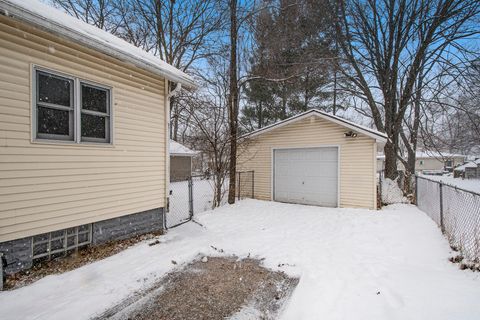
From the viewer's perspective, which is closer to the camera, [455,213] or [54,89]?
[54,89]

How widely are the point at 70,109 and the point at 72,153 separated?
2.58 ft

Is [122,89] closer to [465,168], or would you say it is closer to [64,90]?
[64,90]

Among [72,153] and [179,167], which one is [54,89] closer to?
[72,153]

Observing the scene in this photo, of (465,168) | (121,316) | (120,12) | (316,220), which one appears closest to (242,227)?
(316,220)

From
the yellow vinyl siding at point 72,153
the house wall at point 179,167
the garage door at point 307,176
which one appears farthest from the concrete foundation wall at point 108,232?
the house wall at point 179,167

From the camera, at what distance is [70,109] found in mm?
4324

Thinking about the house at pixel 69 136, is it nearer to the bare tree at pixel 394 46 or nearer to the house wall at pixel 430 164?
the bare tree at pixel 394 46

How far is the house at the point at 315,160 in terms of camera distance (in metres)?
8.91

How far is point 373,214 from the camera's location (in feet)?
26.8

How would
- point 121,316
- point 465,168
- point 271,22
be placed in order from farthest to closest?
1. point 465,168
2. point 271,22
3. point 121,316

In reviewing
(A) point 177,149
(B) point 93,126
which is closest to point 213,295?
(B) point 93,126

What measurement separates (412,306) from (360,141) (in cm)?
701

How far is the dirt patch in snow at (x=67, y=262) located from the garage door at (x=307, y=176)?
6417 mm

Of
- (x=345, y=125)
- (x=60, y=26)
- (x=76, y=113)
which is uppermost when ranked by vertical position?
(x=60, y=26)
